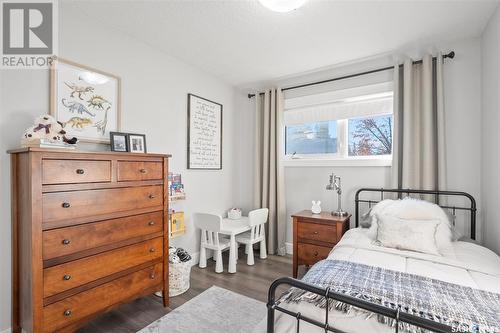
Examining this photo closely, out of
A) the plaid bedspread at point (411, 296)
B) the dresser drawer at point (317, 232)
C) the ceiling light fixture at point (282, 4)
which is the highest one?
the ceiling light fixture at point (282, 4)

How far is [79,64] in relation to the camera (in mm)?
2080

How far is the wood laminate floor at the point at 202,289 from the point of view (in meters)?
1.96

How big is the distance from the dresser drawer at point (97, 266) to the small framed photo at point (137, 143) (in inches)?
33.9

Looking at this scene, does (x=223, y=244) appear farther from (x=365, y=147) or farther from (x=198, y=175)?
(x=365, y=147)

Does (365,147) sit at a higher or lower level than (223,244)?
higher

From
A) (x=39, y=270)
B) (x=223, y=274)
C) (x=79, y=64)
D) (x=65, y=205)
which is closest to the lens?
(x=39, y=270)

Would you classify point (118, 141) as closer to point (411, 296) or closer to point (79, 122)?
point (79, 122)

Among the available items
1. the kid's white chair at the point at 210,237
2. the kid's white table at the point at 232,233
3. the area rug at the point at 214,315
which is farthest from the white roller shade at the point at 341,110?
the area rug at the point at 214,315

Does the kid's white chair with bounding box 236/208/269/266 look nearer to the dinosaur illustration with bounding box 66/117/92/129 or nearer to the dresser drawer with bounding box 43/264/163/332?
the dresser drawer with bounding box 43/264/163/332

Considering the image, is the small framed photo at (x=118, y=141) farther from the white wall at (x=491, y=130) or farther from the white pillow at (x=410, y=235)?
the white wall at (x=491, y=130)

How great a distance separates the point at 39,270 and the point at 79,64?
1.61 meters

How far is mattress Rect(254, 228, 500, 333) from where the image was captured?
1059 mm

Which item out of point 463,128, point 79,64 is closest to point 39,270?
point 79,64

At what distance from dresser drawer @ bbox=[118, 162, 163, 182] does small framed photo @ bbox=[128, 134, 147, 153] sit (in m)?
0.32
